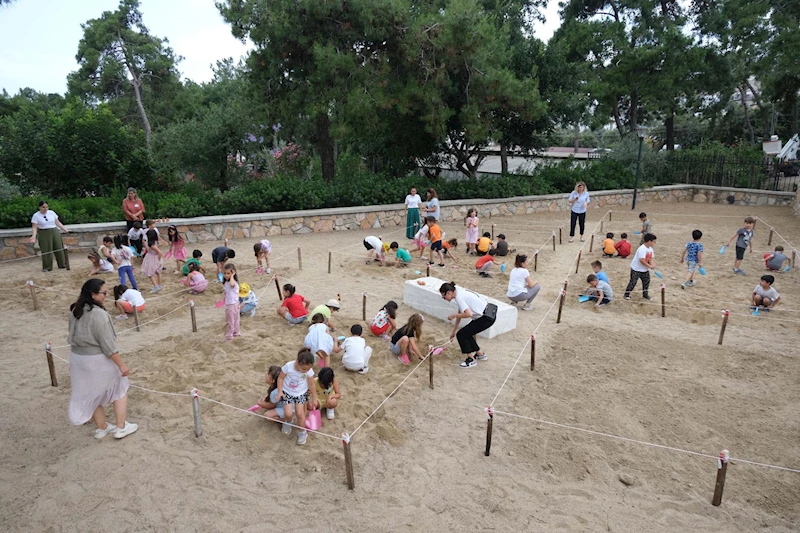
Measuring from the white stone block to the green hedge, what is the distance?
7.50m

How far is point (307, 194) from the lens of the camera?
52.1 feet

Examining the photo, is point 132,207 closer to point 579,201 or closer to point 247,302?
point 247,302

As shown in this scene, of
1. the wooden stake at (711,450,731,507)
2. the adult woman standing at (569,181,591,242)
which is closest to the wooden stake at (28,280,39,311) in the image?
the wooden stake at (711,450,731,507)

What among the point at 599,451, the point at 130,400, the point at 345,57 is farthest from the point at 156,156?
the point at 599,451

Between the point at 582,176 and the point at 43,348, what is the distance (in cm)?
1905

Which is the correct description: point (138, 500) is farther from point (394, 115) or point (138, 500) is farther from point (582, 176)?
point (582, 176)

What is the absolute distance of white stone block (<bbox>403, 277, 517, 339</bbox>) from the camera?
816cm

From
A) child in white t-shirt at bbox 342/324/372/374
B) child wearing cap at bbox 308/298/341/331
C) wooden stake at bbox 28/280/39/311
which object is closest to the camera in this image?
child in white t-shirt at bbox 342/324/372/374

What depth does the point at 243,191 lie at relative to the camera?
15414 millimetres

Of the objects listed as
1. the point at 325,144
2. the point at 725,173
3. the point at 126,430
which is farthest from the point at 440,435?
the point at 725,173

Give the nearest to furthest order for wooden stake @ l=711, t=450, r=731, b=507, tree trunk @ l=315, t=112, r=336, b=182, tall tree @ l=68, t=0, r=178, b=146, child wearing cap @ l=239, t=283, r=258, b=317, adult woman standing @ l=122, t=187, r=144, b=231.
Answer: wooden stake @ l=711, t=450, r=731, b=507 → child wearing cap @ l=239, t=283, r=258, b=317 → adult woman standing @ l=122, t=187, r=144, b=231 → tree trunk @ l=315, t=112, r=336, b=182 → tall tree @ l=68, t=0, r=178, b=146

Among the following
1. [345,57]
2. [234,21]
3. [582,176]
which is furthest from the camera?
[582,176]

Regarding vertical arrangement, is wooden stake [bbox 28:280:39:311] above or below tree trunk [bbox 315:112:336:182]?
below

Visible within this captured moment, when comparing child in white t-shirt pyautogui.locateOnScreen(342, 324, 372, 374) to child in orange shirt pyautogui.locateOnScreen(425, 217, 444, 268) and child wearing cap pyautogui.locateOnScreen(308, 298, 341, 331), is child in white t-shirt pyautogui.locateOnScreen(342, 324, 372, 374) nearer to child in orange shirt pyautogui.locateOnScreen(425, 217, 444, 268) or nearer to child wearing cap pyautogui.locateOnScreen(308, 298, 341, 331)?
child wearing cap pyautogui.locateOnScreen(308, 298, 341, 331)
